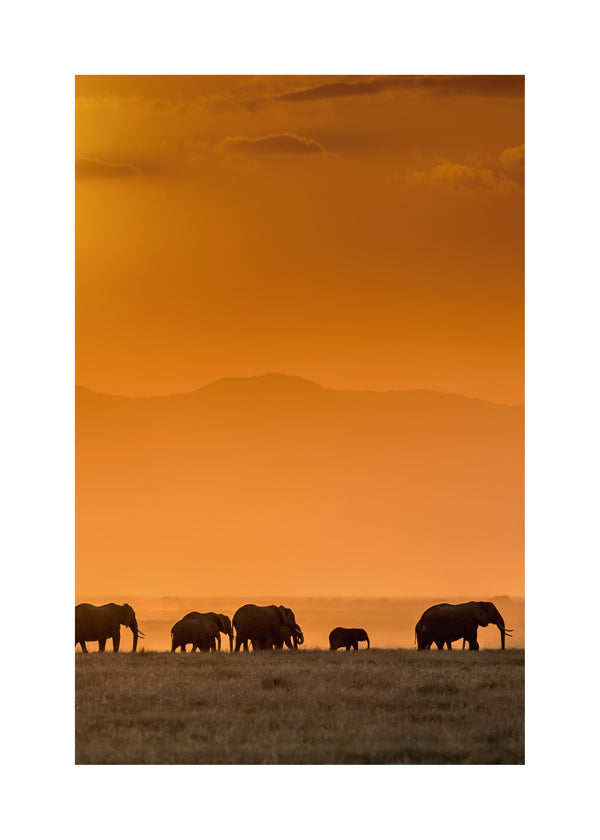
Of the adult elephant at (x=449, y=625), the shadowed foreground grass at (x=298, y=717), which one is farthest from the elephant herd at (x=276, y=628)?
the shadowed foreground grass at (x=298, y=717)

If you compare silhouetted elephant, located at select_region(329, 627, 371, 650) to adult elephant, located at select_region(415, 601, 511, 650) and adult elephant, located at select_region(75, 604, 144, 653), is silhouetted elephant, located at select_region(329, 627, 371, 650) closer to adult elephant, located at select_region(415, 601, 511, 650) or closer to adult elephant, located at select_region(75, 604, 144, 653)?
adult elephant, located at select_region(415, 601, 511, 650)

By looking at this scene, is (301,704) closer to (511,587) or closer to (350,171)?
(511,587)

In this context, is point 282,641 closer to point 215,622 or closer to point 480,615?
point 215,622

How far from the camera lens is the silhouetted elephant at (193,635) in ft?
69.4

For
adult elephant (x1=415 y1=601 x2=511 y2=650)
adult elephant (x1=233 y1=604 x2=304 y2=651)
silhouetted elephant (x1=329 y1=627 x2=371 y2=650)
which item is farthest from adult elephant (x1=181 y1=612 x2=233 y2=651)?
adult elephant (x1=415 y1=601 x2=511 y2=650)

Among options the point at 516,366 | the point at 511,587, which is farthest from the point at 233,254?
the point at 511,587

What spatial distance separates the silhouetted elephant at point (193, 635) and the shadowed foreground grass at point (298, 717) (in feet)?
18.5

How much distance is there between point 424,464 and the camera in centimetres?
1570

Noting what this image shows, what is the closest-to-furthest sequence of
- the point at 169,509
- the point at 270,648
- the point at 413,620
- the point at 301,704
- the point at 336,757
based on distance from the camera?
the point at 336,757, the point at 301,704, the point at 169,509, the point at 413,620, the point at 270,648

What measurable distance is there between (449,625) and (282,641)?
2.79m

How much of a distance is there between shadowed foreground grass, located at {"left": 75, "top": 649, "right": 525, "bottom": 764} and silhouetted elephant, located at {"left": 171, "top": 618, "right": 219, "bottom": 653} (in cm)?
565

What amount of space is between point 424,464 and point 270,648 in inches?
264

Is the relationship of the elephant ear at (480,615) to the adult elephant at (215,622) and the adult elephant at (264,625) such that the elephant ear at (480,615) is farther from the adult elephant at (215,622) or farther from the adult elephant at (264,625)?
the adult elephant at (215,622)

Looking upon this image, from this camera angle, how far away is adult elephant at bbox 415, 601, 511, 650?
828 inches
